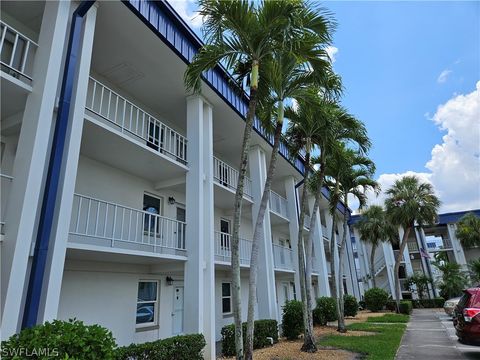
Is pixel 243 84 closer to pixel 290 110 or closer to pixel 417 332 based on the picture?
pixel 290 110

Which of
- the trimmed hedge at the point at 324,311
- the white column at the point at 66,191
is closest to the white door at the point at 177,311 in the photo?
the white column at the point at 66,191

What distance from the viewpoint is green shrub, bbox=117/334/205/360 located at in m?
6.82

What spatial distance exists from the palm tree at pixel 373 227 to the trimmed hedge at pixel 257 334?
23.4 m

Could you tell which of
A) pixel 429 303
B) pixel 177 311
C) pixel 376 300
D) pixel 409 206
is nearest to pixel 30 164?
pixel 177 311

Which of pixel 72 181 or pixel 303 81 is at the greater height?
pixel 303 81

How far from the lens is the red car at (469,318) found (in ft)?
26.3

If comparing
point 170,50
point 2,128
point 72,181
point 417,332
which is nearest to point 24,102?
point 2,128

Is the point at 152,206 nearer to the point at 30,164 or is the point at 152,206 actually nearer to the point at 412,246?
the point at 30,164

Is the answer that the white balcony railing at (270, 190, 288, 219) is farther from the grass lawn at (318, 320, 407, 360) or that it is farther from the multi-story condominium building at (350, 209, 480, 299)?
the multi-story condominium building at (350, 209, 480, 299)

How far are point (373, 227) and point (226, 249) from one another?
24596 mm

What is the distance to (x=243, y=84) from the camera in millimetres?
9406

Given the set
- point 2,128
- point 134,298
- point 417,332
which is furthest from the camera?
point 417,332

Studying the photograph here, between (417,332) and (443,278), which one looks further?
(443,278)

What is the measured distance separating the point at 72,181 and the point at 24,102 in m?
1.98
